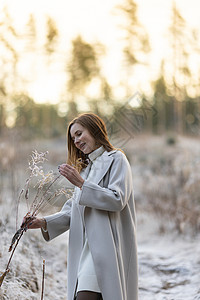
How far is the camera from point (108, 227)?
2.01 metres

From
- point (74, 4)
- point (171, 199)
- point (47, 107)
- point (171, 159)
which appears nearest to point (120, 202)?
point (171, 199)

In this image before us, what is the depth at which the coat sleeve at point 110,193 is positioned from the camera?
6.34 feet

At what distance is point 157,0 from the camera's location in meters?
11.7

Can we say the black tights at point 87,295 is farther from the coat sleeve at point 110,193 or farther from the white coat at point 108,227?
the coat sleeve at point 110,193

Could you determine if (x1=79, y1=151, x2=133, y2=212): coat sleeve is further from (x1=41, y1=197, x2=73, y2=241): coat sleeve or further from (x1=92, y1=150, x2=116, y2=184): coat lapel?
(x1=41, y1=197, x2=73, y2=241): coat sleeve

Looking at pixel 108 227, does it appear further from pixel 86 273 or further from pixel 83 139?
pixel 83 139

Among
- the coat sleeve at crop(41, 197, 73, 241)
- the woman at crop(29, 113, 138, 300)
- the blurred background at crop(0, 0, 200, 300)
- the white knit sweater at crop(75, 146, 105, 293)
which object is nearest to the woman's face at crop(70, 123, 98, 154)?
the woman at crop(29, 113, 138, 300)

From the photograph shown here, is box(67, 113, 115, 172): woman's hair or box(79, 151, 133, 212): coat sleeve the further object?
box(67, 113, 115, 172): woman's hair

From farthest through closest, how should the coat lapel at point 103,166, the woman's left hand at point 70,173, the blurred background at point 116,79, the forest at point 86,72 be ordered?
1. the forest at point 86,72
2. the blurred background at point 116,79
3. the coat lapel at point 103,166
4. the woman's left hand at point 70,173

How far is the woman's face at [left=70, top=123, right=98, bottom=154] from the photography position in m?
2.17

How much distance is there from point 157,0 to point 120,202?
35.2 feet

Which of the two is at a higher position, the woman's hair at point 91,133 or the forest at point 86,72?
the forest at point 86,72

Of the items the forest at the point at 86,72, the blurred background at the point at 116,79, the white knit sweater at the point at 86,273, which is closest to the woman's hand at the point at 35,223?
the white knit sweater at the point at 86,273

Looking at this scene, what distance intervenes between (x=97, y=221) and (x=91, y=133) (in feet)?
1.50
